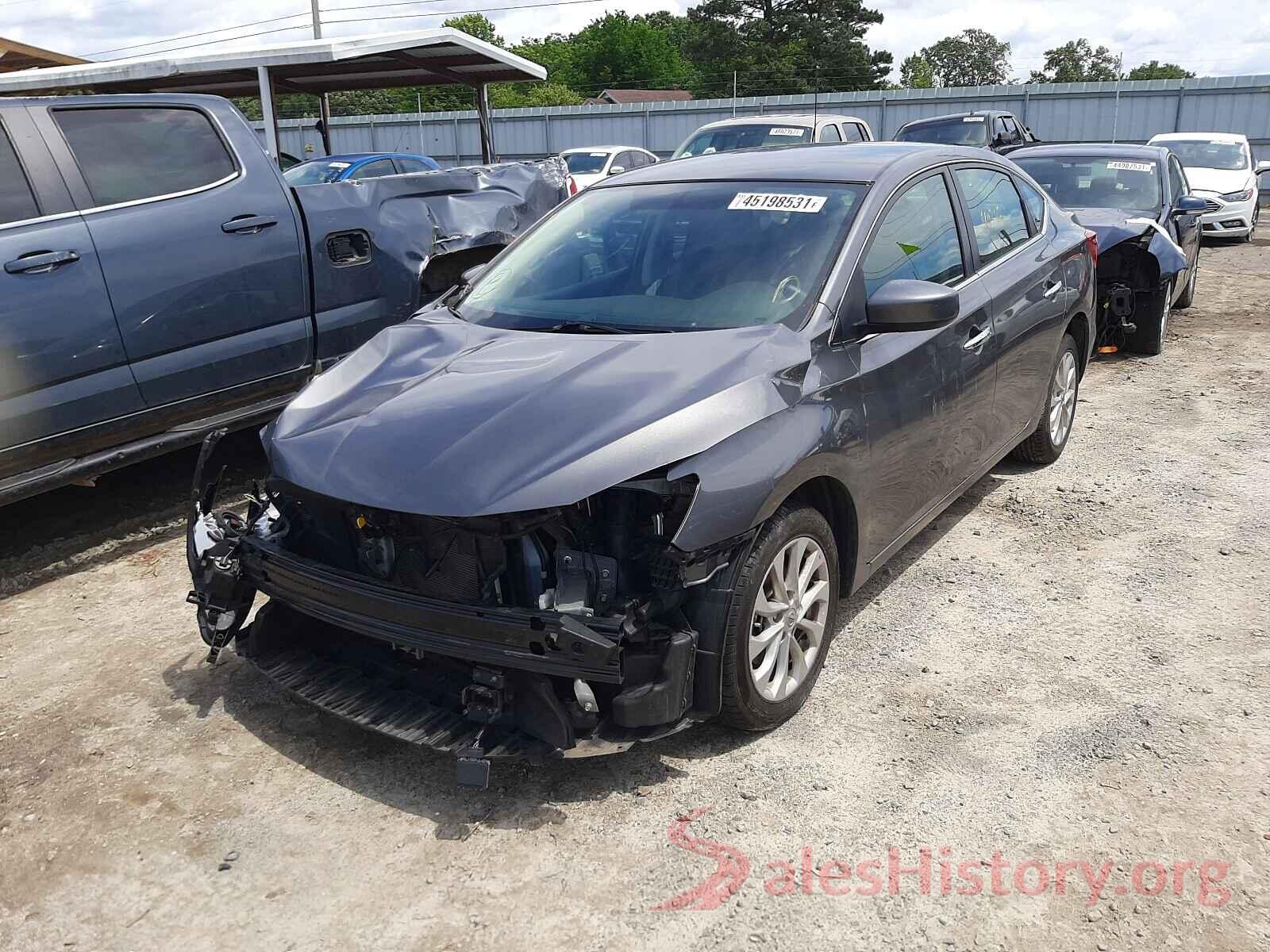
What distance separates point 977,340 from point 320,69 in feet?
27.7

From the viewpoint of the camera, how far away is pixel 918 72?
107938 millimetres

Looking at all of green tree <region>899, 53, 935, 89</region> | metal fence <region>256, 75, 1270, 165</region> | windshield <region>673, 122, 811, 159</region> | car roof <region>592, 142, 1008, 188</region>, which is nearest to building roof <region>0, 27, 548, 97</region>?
windshield <region>673, 122, 811, 159</region>

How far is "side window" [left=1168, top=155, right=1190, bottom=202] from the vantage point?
1008 centimetres

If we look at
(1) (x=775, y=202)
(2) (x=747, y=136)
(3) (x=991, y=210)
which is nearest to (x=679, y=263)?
(1) (x=775, y=202)

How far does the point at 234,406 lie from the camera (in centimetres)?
536

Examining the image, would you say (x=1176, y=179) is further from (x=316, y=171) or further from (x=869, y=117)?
(x=869, y=117)

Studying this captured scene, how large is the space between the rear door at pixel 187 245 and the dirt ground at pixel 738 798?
1117 mm

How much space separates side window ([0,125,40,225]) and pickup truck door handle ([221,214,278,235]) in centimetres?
84

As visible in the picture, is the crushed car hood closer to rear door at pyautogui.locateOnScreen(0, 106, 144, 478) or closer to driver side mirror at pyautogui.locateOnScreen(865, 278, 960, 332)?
driver side mirror at pyautogui.locateOnScreen(865, 278, 960, 332)

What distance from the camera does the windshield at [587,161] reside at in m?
19.0

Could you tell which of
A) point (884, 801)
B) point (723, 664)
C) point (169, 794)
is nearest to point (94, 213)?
point (169, 794)

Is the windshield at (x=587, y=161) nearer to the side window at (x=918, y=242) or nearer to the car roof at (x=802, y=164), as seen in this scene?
the car roof at (x=802, y=164)

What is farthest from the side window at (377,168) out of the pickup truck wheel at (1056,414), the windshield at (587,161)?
the pickup truck wheel at (1056,414)

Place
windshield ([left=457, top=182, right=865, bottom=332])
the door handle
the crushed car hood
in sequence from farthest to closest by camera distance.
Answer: the crushed car hood
the door handle
windshield ([left=457, top=182, right=865, bottom=332])
